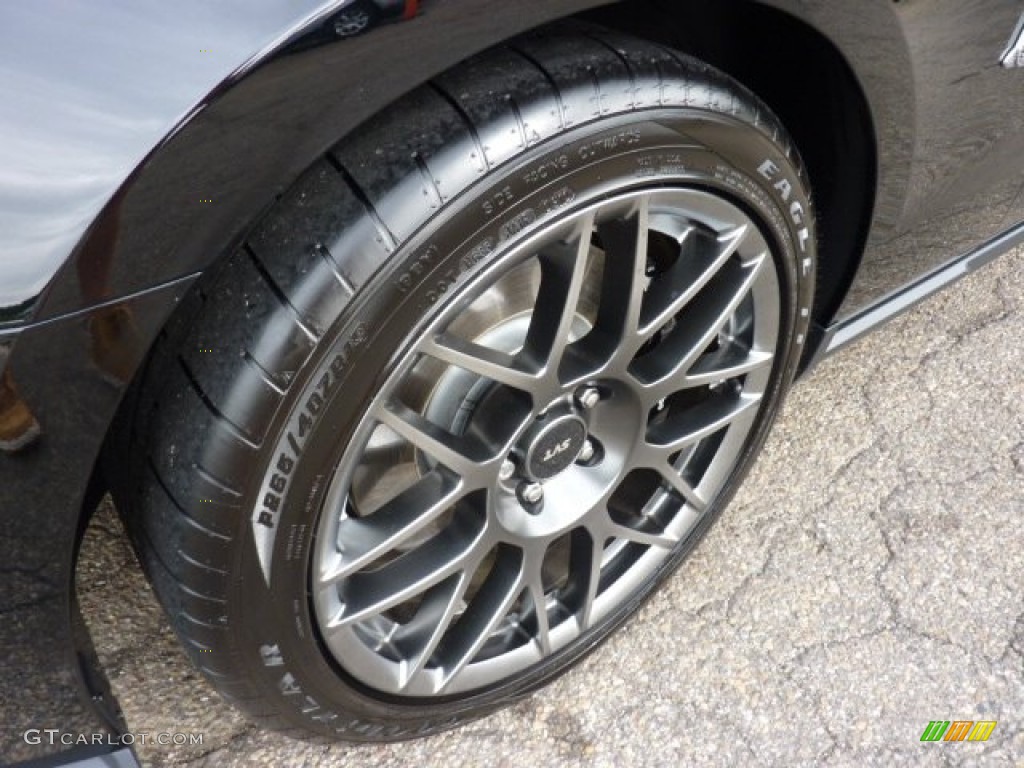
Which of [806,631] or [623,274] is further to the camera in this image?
[806,631]

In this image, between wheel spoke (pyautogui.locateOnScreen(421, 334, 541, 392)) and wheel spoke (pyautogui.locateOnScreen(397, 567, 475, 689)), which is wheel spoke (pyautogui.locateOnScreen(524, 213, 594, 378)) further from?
wheel spoke (pyautogui.locateOnScreen(397, 567, 475, 689))

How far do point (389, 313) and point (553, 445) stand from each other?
420mm

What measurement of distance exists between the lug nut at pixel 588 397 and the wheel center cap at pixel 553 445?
2cm

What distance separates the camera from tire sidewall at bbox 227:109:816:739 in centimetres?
115

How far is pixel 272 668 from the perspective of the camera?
1356mm

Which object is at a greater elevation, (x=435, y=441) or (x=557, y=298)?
(x=557, y=298)

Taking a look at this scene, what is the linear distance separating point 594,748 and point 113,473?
920mm

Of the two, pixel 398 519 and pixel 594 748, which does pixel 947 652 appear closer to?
pixel 594 748

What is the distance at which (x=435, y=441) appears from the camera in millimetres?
1334

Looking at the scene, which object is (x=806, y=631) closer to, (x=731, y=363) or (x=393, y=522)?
(x=731, y=363)

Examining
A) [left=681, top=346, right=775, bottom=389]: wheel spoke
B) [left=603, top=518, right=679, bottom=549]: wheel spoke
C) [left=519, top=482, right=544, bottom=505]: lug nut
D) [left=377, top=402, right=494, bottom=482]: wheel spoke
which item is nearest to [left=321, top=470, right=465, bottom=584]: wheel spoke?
[left=377, top=402, right=494, bottom=482]: wheel spoke

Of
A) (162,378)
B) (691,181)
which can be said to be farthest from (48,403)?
(691,181)

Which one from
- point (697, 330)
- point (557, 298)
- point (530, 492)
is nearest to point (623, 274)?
point (557, 298)

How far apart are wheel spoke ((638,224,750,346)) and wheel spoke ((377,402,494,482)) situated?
0.29 metres
